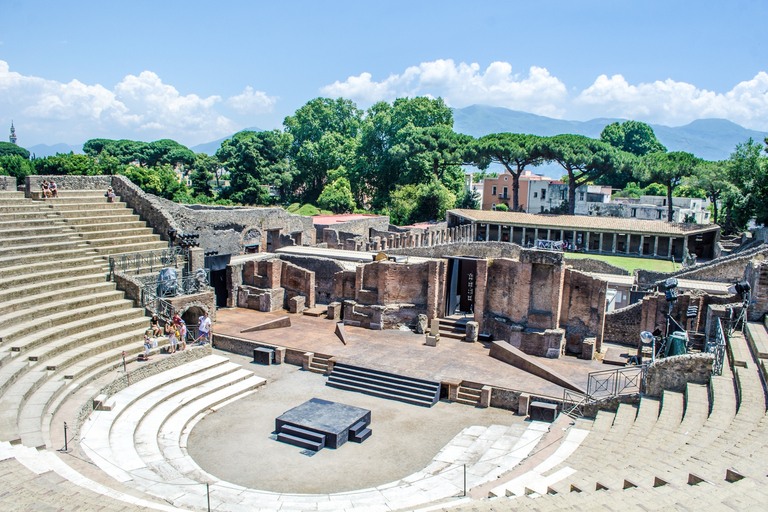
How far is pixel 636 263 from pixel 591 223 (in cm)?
790

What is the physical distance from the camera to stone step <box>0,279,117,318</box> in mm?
17891

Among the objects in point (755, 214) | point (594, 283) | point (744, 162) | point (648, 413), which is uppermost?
point (744, 162)

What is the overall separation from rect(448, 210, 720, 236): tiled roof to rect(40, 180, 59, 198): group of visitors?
118ft

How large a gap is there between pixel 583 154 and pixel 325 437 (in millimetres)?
47143

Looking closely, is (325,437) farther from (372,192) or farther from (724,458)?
(372,192)

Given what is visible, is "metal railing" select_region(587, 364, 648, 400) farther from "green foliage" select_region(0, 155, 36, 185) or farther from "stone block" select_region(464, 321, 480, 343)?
"green foliage" select_region(0, 155, 36, 185)

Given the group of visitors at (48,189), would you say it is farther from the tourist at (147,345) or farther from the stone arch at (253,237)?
the stone arch at (253,237)

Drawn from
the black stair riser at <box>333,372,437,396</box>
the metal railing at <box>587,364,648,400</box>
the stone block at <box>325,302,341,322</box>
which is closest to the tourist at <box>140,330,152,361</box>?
the black stair riser at <box>333,372,437,396</box>

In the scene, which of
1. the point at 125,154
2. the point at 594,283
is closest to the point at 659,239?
the point at 594,283

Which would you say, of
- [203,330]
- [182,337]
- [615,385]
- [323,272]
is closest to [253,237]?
[323,272]

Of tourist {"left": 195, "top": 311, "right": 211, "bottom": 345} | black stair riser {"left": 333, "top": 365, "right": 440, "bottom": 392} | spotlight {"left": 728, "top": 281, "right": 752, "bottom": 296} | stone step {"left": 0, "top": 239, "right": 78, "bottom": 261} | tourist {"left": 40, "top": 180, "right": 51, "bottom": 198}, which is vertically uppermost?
tourist {"left": 40, "top": 180, "right": 51, "bottom": 198}

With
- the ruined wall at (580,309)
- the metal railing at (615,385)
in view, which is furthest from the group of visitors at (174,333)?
the ruined wall at (580,309)

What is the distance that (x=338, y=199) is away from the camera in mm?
60219

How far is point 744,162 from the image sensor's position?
4059 cm
